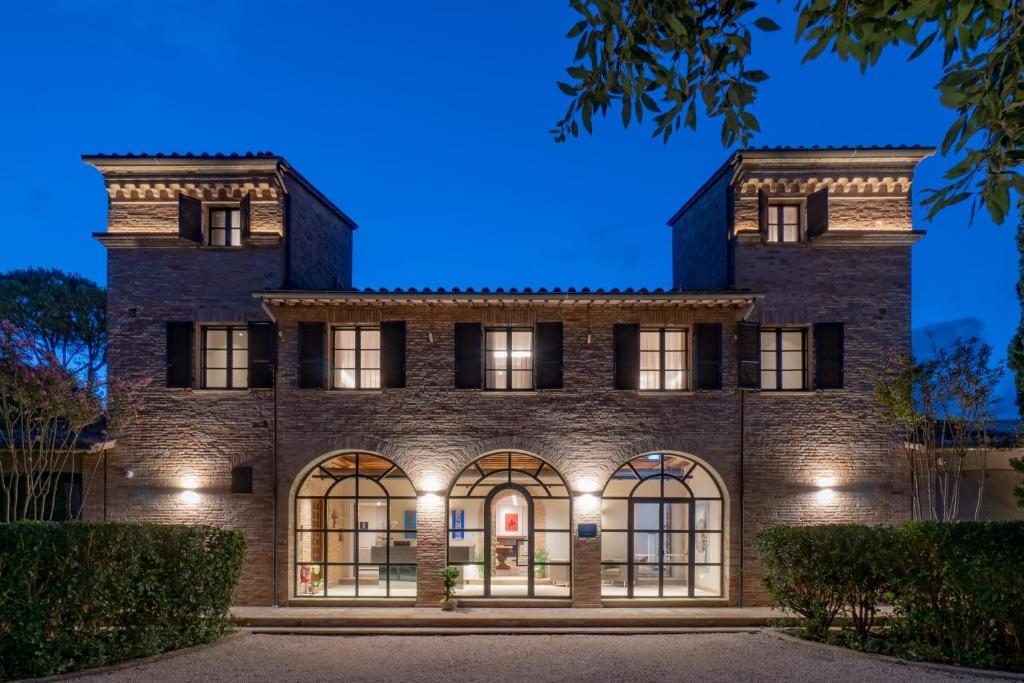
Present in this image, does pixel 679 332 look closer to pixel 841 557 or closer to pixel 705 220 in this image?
pixel 705 220

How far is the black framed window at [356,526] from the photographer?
14484 millimetres

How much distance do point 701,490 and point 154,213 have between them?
1311 cm

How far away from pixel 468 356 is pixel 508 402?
1281mm

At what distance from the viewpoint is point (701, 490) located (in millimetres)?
14492

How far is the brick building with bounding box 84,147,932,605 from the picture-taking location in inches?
558

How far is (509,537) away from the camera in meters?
14.5

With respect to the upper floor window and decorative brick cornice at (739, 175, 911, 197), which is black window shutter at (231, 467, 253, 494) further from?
decorative brick cornice at (739, 175, 911, 197)

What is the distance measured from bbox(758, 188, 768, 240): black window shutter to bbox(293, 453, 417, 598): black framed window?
9237 mm

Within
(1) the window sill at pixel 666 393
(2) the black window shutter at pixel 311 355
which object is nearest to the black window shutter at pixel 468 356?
(2) the black window shutter at pixel 311 355

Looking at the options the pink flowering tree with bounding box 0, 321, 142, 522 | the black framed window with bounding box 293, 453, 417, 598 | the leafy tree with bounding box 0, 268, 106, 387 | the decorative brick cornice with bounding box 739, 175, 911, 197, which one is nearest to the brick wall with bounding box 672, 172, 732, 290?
the decorative brick cornice with bounding box 739, 175, 911, 197

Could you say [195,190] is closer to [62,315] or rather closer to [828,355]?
[828,355]

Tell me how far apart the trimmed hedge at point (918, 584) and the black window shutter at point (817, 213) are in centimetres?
653

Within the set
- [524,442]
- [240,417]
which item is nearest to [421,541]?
[524,442]

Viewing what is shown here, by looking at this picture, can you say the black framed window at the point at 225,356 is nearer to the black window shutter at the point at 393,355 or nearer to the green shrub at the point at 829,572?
the black window shutter at the point at 393,355
